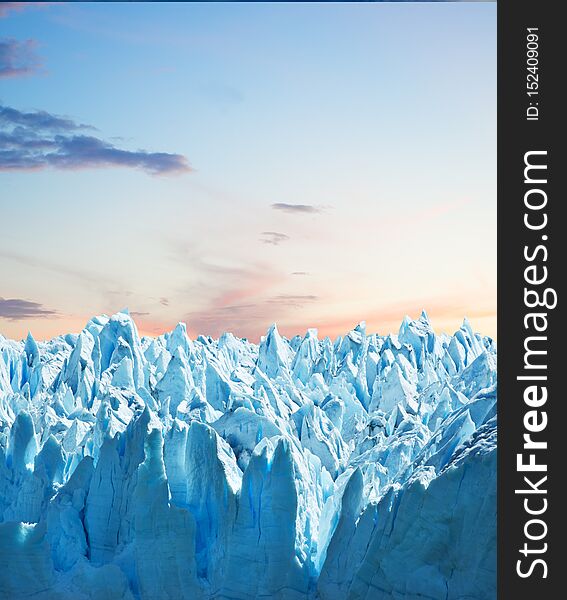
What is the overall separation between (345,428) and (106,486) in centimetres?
1095

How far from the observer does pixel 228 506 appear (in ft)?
42.1

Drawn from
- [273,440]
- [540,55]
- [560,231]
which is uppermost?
[540,55]

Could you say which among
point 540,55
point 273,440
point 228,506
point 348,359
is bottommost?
point 228,506

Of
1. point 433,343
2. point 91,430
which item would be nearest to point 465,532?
point 91,430

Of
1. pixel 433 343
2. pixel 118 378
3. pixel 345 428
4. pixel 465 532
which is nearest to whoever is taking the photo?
pixel 465 532

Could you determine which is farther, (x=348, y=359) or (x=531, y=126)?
(x=348, y=359)

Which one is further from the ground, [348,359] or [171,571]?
[348,359]

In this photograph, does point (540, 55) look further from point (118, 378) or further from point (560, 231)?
point (118, 378)

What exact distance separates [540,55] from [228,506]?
815 cm

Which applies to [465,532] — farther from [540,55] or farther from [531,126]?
[540,55]

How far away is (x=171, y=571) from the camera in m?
12.6

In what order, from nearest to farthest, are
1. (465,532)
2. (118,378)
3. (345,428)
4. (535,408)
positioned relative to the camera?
(535,408)
(465,532)
(345,428)
(118,378)

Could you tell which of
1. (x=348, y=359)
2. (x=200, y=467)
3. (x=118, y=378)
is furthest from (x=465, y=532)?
(x=348, y=359)

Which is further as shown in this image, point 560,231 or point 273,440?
point 273,440
